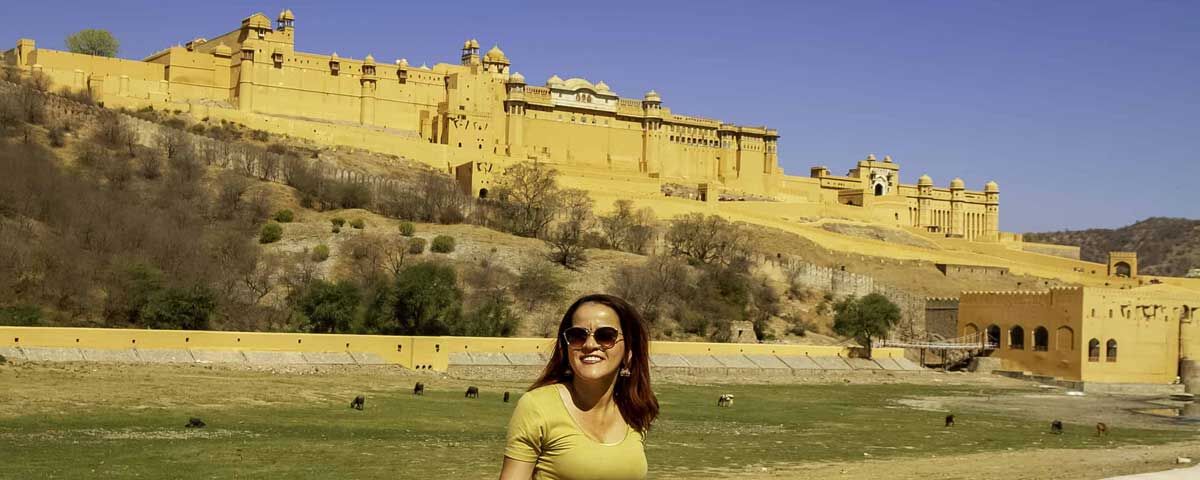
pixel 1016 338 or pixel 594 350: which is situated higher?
pixel 594 350

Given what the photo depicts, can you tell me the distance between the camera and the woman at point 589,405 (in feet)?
17.5

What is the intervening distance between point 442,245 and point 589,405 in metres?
49.7

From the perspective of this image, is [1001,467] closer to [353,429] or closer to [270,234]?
[353,429]

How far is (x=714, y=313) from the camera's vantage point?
53.9m

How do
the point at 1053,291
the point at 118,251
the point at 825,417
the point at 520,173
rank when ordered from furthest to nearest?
the point at 520,173, the point at 1053,291, the point at 118,251, the point at 825,417

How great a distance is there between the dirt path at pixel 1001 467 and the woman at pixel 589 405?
42.6ft

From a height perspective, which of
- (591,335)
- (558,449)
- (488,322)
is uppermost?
(591,335)

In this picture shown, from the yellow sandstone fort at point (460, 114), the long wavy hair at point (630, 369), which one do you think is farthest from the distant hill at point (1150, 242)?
the long wavy hair at point (630, 369)

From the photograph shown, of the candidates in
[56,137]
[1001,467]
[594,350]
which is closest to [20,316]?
[1001,467]

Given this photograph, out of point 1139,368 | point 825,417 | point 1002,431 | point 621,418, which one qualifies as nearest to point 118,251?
point 825,417

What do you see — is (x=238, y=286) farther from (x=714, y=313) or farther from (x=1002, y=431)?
(x=1002, y=431)

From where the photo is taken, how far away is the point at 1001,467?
2103cm

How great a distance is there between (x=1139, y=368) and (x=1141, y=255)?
323 ft

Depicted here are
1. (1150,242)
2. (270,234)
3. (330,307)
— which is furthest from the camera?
(1150,242)
